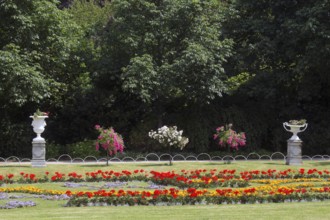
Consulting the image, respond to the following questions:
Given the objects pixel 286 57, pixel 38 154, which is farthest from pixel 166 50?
pixel 38 154

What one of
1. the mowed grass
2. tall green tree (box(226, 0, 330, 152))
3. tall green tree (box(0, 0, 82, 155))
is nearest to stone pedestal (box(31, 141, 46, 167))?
tall green tree (box(0, 0, 82, 155))

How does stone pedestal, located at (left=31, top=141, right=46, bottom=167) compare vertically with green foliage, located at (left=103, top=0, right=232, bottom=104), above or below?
below

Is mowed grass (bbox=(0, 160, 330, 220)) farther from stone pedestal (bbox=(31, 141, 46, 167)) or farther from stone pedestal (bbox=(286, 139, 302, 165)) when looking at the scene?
stone pedestal (bbox=(286, 139, 302, 165))

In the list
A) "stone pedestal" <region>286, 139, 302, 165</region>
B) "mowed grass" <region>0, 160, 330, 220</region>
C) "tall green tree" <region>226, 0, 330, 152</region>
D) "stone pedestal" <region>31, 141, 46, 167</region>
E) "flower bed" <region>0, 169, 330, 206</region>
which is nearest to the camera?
"mowed grass" <region>0, 160, 330, 220</region>

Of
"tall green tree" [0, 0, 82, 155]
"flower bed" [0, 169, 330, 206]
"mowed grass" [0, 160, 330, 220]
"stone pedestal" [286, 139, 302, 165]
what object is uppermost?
"tall green tree" [0, 0, 82, 155]

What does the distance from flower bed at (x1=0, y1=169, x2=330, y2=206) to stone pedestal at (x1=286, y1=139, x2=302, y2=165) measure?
8.03 feet

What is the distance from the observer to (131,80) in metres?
28.2

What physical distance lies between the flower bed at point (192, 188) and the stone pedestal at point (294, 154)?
2447 mm

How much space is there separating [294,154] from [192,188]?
10533 mm

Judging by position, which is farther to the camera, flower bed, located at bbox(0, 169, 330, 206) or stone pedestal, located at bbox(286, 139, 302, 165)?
stone pedestal, located at bbox(286, 139, 302, 165)

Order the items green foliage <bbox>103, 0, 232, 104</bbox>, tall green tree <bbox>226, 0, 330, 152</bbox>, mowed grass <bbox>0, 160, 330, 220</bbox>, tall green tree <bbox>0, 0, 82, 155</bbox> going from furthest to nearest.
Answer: tall green tree <bbox>226, 0, 330, 152</bbox> < green foliage <bbox>103, 0, 232, 104</bbox> < tall green tree <bbox>0, 0, 82, 155</bbox> < mowed grass <bbox>0, 160, 330, 220</bbox>

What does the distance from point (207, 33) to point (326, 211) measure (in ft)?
62.5

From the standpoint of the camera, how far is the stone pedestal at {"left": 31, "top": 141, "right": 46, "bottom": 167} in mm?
22688

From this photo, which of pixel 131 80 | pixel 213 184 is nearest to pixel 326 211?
pixel 213 184
